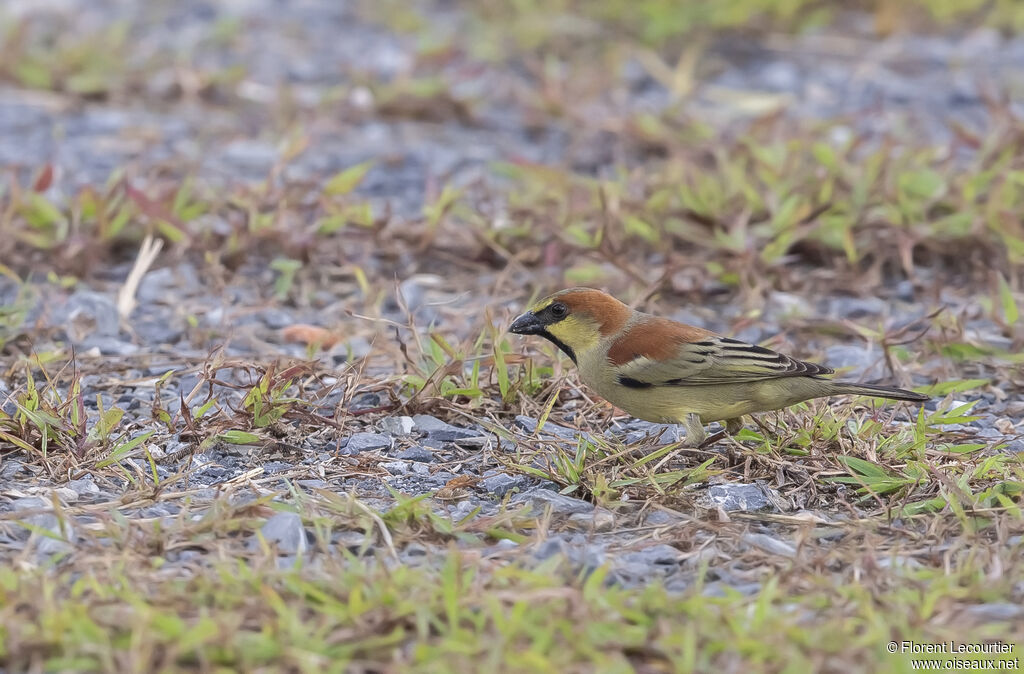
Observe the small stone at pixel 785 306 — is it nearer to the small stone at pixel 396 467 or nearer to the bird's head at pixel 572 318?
the bird's head at pixel 572 318

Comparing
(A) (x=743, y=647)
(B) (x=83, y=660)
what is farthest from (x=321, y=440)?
(A) (x=743, y=647)

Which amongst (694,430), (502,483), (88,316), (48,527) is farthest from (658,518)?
(88,316)

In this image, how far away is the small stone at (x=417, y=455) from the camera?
13.1 ft

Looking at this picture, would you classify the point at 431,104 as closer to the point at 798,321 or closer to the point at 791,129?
the point at 791,129

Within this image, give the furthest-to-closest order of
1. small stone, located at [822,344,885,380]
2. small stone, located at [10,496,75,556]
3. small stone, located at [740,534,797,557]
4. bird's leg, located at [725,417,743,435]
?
1. small stone, located at [822,344,885,380]
2. bird's leg, located at [725,417,743,435]
3. small stone, located at [740,534,797,557]
4. small stone, located at [10,496,75,556]

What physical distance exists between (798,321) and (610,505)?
1.91 m

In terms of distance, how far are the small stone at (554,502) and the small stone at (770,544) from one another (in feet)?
1.49

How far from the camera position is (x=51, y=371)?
181 inches

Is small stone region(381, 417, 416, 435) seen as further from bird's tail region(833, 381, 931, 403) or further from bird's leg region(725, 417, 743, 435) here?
bird's tail region(833, 381, 931, 403)

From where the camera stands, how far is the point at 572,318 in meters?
4.45

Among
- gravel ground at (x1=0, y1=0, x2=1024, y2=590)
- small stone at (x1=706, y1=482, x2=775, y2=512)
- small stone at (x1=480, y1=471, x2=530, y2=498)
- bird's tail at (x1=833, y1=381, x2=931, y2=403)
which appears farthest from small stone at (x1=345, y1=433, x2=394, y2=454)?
bird's tail at (x1=833, y1=381, x2=931, y2=403)

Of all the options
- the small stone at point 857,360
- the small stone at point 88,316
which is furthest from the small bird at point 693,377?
the small stone at point 88,316

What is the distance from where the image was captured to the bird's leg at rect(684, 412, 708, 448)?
4.15m

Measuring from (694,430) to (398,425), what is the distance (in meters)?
0.93
